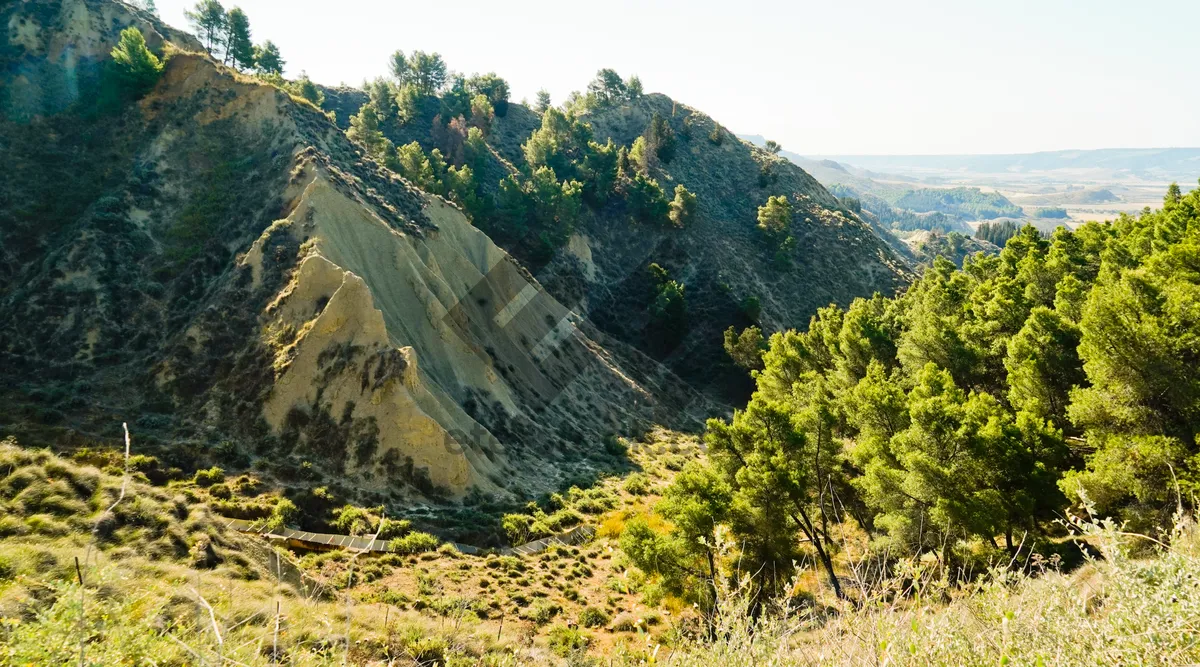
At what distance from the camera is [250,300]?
A: 118 feet

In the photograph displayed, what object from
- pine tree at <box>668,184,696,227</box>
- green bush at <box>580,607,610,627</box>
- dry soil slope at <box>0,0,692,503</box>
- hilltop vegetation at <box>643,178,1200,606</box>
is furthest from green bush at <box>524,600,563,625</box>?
pine tree at <box>668,184,696,227</box>

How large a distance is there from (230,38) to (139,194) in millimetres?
46769

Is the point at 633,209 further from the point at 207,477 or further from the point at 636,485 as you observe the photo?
the point at 207,477

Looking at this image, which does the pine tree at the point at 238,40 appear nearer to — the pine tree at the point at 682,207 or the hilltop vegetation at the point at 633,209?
Answer: the hilltop vegetation at the point at 633,209

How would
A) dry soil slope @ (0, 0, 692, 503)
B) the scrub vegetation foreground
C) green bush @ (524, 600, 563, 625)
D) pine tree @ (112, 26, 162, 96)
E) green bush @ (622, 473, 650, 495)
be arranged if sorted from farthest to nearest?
pine tree @ (112, 26, 162, 96)
green bush @ (622, 473, 650, 495)
dry soil slope @ (0, 0, 692, 503)
green bush @ (524, 600, 563, 625)
the scrub vegetation foreground

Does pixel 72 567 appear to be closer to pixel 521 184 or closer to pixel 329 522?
pixel 329 522

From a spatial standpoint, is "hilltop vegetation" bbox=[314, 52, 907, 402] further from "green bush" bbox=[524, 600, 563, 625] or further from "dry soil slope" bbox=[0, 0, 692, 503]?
"green bush" bbox=[524, 600, 563, 625]

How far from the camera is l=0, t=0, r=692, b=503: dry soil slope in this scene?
1254 inches

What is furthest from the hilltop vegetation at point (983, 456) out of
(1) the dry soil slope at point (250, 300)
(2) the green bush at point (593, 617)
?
(1) the dry soil slope at point (250, 300)

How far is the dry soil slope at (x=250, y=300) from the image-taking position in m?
31.9

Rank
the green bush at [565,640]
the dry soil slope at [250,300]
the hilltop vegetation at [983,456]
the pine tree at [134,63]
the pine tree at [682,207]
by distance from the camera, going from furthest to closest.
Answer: the pine tree at [682,207], the pine tree at [134,63], the dry soil slope at [250,300], the green bush at [565,640], the hilltop vegetation at [983,456]

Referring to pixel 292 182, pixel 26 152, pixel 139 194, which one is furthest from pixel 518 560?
pixel 26 152

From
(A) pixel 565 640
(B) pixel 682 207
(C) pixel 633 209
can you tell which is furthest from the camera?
(C) pixel 633 209

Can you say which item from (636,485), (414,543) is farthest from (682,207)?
(414,543)
